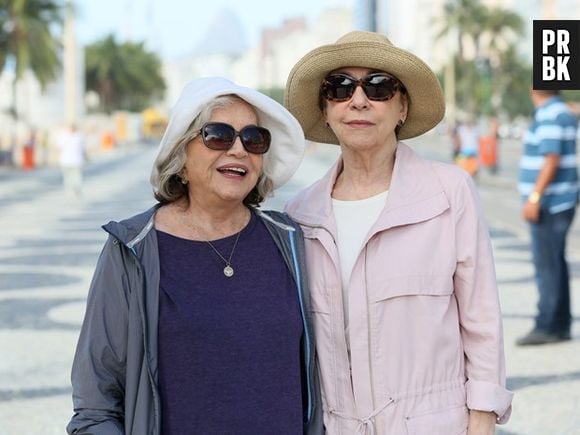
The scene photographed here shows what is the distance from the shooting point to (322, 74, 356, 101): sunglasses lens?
2959mm

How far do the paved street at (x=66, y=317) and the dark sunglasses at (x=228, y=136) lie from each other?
3193 millimetres

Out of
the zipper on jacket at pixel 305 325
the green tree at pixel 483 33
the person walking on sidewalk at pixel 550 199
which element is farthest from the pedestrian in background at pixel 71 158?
the green tree at pixel 483 33

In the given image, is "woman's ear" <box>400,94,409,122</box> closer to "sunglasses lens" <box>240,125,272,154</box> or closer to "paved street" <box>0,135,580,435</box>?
"sunglasses lens" <box>240,125,272,154</box>

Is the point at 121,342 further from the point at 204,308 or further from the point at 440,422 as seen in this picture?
the point at 440,422

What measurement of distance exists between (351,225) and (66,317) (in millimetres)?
6415

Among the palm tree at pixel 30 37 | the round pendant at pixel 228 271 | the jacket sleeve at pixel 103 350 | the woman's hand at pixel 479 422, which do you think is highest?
the palm tree at pixel 30 37

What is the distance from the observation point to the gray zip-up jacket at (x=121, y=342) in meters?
2.66

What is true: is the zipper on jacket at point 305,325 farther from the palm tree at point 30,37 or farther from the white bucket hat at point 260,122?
the palm tree at point 30,37

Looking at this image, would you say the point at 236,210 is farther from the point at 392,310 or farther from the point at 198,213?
the point at 392,310

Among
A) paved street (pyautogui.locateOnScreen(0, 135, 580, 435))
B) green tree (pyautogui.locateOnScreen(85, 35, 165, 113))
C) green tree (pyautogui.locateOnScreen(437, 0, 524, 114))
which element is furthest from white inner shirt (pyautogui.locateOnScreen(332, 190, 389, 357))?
green tree (pyautogui.locateOnScreen(85, 35, 165, 113))

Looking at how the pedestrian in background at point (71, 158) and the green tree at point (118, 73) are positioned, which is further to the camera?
the green tree at point (118, 73)

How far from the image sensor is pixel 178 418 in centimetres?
270

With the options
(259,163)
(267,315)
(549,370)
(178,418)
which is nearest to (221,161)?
(259,163)

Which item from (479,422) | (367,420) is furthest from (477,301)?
(367,420)
